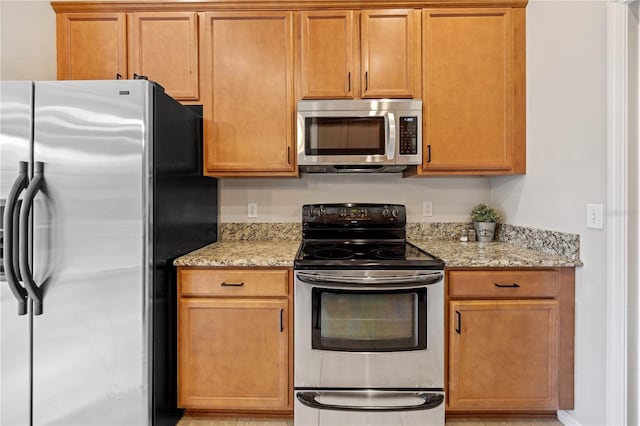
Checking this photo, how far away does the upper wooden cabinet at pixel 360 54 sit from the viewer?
222 centimetres

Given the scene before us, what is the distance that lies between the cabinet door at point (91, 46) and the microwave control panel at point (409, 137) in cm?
173

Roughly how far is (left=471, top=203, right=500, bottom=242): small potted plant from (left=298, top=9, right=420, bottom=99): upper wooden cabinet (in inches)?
36.4

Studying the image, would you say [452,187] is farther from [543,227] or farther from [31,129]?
[31,129]

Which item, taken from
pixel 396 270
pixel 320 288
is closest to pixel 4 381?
pixel 320 288

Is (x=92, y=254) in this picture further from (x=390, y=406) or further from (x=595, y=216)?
(x=595, y=216)

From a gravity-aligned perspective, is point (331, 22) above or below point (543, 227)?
above

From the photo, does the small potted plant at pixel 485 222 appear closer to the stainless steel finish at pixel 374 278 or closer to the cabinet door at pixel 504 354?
the cabinet door at pixel 504 354

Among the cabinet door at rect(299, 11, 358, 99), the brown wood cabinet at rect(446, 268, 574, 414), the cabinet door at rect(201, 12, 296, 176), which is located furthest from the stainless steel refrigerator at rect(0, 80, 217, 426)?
the brown wood cabinet at rect(446, 268, 574, 414)

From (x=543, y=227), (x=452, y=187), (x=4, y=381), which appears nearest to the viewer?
(x=4, y=381)

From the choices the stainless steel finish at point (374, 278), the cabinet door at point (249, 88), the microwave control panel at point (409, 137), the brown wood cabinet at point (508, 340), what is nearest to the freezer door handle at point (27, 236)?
the cabinet door at point (249, 88)

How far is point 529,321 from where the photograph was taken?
6.12 ft

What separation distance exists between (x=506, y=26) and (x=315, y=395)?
7.81 feet

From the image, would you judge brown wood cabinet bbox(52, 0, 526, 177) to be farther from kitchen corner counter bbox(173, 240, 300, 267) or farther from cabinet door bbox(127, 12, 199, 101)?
kitchen corner counter bbox(173, 240, 300, 267)

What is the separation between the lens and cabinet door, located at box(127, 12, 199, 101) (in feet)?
7.29
